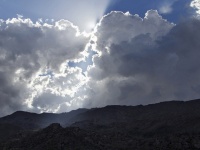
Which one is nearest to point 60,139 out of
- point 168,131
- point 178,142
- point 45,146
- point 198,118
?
point 45,146

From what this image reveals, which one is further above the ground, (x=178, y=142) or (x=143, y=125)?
(x=143, y=125)

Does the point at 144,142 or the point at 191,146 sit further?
the point at 144,142

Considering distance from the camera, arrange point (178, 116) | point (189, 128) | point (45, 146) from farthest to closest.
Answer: point (178, 116)
point (189, 128)
point (45, 146)

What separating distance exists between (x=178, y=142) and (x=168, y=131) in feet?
135

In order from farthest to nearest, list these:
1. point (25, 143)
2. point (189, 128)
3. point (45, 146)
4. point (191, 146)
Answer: point (189, 128) < point (25, 143) < point (45, 146) < point (191, 146)

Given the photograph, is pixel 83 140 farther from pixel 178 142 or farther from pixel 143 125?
pixel 143 125

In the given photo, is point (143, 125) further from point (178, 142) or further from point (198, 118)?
point (178, 142)

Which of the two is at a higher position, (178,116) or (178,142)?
(178,116)

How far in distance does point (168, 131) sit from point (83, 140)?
161 ft

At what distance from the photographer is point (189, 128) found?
523 feet

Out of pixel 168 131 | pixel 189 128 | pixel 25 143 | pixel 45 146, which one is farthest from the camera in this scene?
pixel 168 131

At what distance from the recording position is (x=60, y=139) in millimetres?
139000

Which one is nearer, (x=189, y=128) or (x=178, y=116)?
(x=189, y=128)

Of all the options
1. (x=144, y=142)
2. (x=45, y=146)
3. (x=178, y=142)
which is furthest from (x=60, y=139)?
(x=178, y=142)
